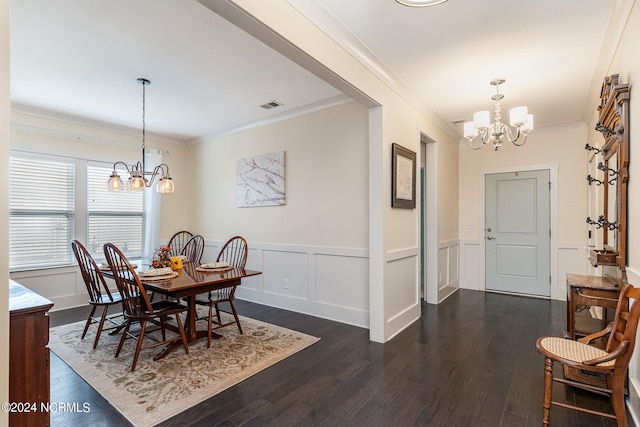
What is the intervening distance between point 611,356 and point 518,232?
3796 mm

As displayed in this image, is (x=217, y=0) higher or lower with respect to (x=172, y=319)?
higher

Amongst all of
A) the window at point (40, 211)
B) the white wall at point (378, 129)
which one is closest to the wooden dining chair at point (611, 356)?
the white wall at point (378, 129)

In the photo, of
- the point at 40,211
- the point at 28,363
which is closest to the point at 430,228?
the point at 28,363

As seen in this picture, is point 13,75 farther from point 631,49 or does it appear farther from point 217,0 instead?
point 631,49

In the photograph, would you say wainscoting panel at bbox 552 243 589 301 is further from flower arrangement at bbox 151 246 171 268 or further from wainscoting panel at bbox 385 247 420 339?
flower arrangement at bbox 151 246 171 268

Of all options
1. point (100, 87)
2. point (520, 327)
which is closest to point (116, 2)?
point (100, 87)

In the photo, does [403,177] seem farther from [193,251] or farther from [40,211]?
[40,211]

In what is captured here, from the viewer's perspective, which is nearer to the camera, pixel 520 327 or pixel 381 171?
pixel 381 171

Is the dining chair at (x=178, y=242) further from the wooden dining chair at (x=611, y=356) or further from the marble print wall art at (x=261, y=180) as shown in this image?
the wooden dining chair at (x=611, y=356)

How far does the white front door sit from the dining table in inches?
158

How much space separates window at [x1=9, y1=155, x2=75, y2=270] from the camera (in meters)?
3.93

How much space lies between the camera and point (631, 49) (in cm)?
205

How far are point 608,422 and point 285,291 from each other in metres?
3.18

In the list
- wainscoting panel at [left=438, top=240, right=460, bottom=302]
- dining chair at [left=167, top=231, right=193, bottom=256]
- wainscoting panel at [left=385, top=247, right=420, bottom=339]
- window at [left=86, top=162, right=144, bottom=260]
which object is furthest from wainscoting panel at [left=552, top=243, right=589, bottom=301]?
window at [left=86, top=162, right=144, bottom=260]
